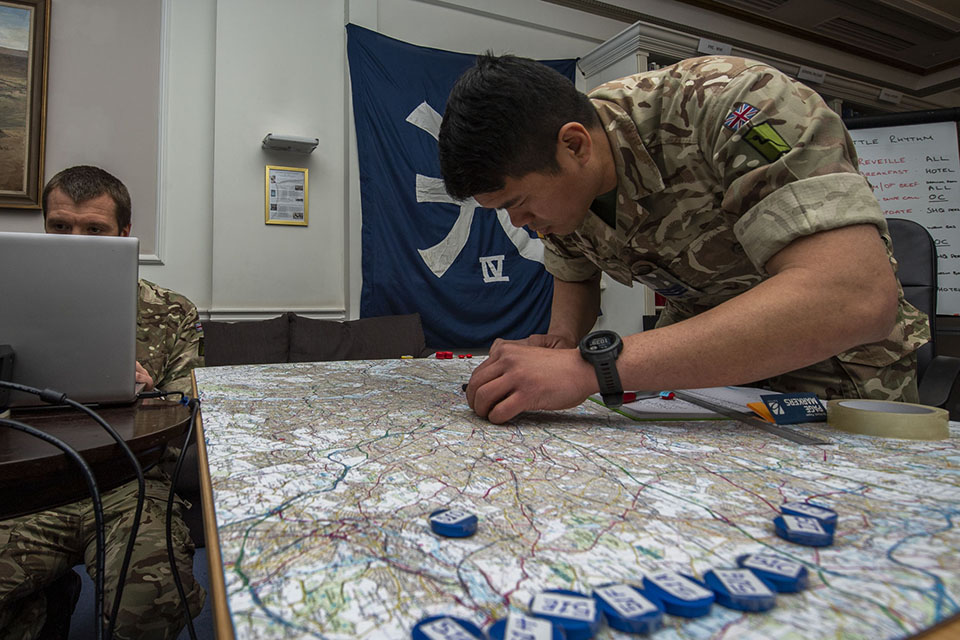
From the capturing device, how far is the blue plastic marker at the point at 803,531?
1.10 ft

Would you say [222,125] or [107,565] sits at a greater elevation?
[222,125]

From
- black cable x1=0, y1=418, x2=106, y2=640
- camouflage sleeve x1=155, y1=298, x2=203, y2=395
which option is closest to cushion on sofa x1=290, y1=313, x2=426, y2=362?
camouflage sleeve x1=155, y1=298, x2=203, y2=395

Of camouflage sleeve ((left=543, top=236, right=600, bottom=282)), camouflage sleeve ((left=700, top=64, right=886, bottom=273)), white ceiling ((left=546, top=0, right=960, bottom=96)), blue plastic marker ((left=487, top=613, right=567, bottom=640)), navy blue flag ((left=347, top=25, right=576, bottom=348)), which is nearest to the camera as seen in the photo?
blue plastic marker ((left=487, top=613, right=567, bottom=640))

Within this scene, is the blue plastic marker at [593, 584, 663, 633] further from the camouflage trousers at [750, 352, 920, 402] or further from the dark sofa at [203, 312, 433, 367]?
the dark sofa at [203, 312, 433, 367]

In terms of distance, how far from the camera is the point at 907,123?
9.35 feet

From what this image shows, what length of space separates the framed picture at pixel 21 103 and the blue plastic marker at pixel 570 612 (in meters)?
2.98

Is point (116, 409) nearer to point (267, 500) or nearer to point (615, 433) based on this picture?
point (267, 500)

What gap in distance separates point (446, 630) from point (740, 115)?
28.9 inches

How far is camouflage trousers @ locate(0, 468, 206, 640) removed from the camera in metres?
0.95

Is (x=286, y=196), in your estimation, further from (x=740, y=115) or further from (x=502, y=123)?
(x=740, y=115)

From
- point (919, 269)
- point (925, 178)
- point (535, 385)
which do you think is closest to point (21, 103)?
point (535, 385)

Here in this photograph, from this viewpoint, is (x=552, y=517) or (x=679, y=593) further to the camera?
(x=552, y=517)

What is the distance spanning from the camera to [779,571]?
287 millimetres

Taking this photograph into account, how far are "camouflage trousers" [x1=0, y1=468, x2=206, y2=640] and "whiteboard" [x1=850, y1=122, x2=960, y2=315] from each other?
3.32m
